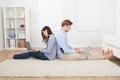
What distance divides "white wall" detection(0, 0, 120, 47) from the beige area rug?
3234 mm

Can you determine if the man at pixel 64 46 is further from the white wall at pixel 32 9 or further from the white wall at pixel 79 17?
the white wall at pixel 32 9

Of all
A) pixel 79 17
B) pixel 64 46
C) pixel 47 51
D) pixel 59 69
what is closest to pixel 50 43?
pixel 47 51

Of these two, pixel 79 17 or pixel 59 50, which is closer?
pixel 59 50

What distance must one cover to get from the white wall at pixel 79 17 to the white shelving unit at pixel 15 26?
31 centimetres

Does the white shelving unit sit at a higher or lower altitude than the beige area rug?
higher

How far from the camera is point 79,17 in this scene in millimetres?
7477

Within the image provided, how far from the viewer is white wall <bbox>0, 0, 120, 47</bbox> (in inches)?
291

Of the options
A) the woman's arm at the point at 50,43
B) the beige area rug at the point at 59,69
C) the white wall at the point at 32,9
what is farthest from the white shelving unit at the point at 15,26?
the beige area rug at the point at 59,69

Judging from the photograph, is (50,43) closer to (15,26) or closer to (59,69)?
(59,69)

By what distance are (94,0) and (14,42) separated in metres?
2.99

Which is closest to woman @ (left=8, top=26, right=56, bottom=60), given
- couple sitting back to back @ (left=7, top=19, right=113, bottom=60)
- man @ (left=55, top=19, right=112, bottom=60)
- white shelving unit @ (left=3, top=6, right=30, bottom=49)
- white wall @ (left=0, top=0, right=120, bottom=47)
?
couple sitting back to back @ (left=7, top=19, right=113, bottom=60)

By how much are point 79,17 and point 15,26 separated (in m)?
2.16

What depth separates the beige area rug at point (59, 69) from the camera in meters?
3.46

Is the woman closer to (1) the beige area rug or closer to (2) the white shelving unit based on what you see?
(1) the beige area rug
